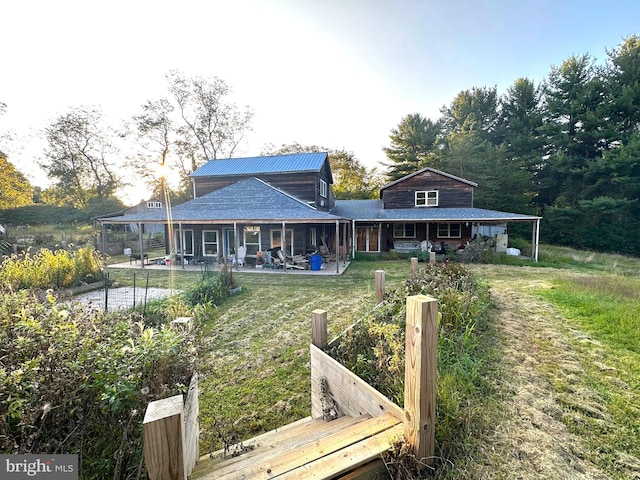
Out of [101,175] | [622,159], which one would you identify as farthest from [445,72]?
[101,175]

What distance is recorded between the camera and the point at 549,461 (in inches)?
77.7

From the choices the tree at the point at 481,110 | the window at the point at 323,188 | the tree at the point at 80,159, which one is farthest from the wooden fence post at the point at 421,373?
the tree at the point at 80,159

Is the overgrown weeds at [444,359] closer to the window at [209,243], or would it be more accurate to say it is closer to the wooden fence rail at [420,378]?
the wooden fence rail at [420,378]

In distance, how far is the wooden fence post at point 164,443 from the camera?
1208 mm

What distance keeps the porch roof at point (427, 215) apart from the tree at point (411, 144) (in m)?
10.8

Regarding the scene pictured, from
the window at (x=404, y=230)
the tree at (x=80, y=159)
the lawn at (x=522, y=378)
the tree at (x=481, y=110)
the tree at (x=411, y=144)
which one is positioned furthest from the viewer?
the tree at (x=481, y=110)

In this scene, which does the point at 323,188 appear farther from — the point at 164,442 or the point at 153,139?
the point at 153,139

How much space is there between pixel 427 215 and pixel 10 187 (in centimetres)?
3323

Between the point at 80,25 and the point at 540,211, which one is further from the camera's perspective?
the point at 540,211

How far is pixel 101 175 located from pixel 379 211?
104 feet

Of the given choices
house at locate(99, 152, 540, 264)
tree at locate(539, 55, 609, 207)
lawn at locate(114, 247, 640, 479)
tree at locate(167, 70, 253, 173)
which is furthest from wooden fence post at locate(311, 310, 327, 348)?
tree at locate(167, 70, 253, 173)

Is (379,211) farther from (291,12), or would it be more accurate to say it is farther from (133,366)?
(133,366)

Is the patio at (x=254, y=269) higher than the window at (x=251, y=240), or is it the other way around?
the window at (x=251, y=240)

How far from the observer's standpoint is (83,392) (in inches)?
68.5
